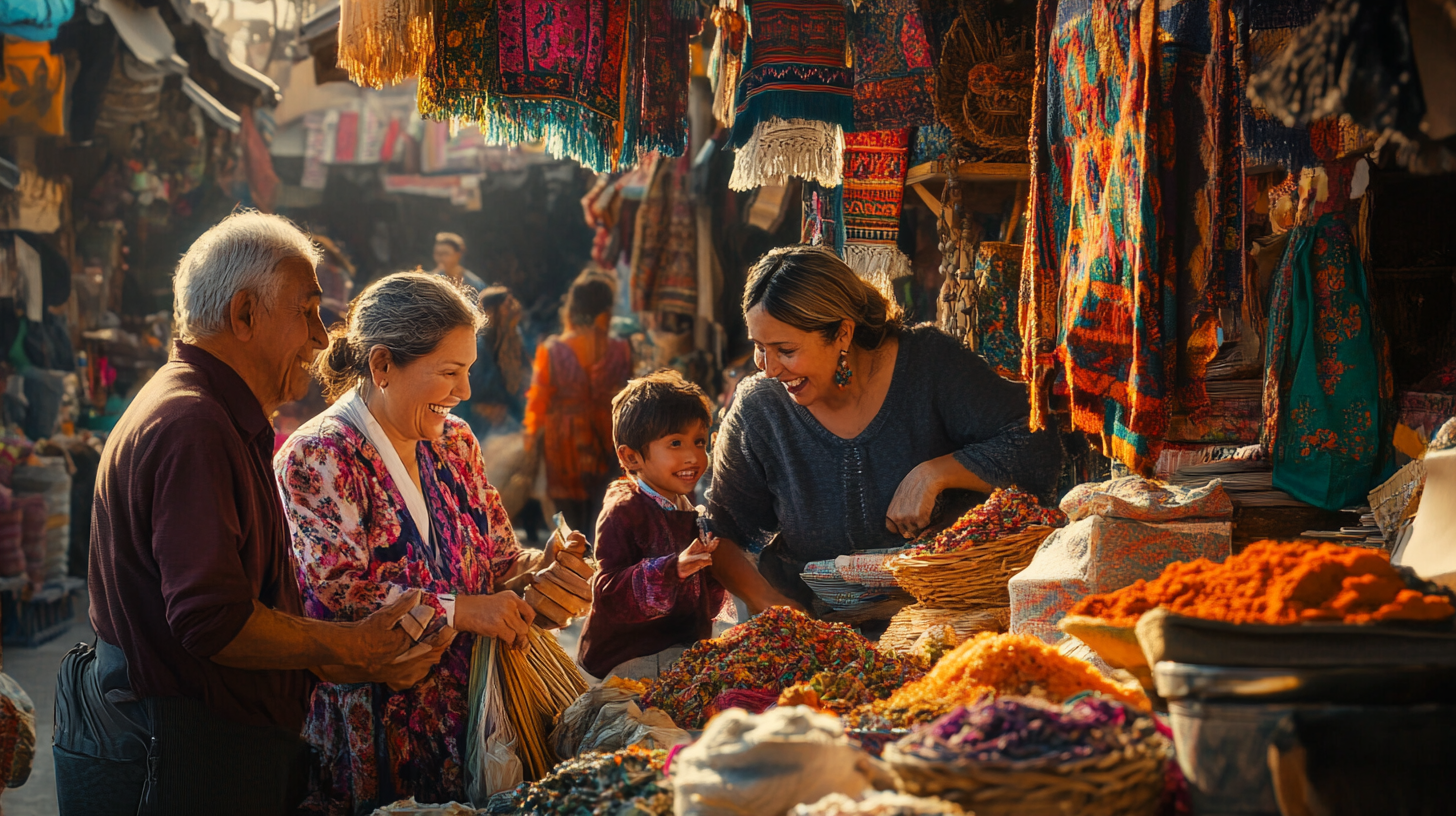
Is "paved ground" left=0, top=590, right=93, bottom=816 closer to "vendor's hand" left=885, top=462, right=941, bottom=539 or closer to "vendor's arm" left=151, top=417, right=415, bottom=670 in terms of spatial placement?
"vendor's arm" left=151, top=417, right=415, bottom=670

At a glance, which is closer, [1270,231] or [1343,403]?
[1343,403]

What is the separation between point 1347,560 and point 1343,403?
191 centimetres

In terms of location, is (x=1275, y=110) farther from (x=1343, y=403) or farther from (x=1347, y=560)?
(x=1343, y=403)

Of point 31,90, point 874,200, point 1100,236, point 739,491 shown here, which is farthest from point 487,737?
point 31,90

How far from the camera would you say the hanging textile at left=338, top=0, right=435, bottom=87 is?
345cm

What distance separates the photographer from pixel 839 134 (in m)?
3.83

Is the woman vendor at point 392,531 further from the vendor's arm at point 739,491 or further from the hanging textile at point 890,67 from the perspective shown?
the hanging textile at point 890,67

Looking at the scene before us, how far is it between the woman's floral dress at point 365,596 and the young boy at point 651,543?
498mm

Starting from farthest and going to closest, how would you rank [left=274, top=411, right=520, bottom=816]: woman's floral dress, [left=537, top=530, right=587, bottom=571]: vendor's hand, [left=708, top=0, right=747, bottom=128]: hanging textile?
[left=708, top=0, right=747, bottom=128]: hanging textile, [left=537, top=530, right=587, bottom=571]: vendor's hand, [left=274, top=411, right=520, bottom=816]: woman's floral dress

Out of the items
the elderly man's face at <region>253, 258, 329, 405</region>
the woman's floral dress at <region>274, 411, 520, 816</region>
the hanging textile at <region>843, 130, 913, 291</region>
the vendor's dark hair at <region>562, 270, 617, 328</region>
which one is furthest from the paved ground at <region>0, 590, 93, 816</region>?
the vendor's dark hair at <region>562, 270, 617, 328</region>

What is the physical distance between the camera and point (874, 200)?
4.02 m

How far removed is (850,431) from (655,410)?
557 millimetres

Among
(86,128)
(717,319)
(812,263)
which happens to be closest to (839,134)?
(812,263)

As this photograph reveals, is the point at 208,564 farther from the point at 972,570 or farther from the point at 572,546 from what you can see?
the point at 972,570
